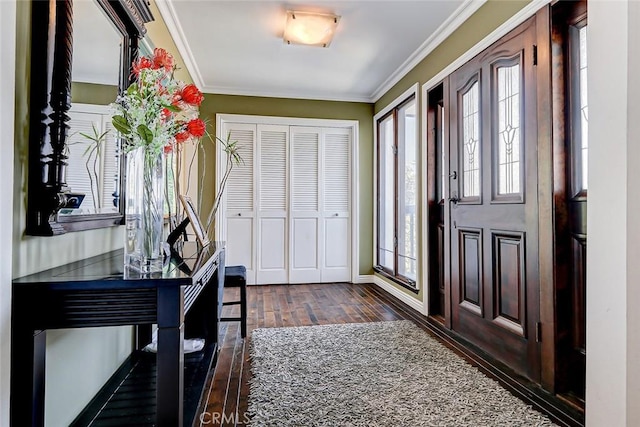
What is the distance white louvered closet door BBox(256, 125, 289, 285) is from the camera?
4.74 meters

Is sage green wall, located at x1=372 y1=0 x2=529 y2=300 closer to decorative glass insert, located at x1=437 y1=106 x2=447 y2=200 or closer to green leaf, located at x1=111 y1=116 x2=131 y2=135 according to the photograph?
decorative glass insert, located at x1=437 y1=106 x2=447 y2=200

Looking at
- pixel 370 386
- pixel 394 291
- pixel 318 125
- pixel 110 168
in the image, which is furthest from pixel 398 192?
pixel 110 168

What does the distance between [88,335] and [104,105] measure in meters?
1.06

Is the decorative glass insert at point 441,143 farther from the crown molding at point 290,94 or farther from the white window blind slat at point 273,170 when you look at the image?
Answer: the white window blind slat at point 273,170

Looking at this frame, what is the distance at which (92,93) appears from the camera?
154cm

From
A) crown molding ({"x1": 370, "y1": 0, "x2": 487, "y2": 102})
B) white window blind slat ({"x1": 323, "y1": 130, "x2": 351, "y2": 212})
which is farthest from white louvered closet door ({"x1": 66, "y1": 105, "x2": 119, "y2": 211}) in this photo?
white window blind slat ({"x1": 323, "y1": 130, "x2": 351, "y2": 212})

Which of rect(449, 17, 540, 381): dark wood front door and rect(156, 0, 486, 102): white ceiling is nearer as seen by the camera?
rect(449, 17, 540, 381): dark wood front door

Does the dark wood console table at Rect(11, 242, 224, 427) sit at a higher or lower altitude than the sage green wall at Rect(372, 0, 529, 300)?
lower

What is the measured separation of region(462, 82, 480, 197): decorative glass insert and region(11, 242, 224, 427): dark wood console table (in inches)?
88.2

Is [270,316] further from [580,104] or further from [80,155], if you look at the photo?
[580,104]

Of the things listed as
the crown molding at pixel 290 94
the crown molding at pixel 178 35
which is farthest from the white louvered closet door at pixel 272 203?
the crown molding at pixel 178 35

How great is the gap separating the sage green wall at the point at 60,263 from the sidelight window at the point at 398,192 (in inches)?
112

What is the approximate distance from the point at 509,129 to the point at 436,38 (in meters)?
1.37

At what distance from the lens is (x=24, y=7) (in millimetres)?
1154
